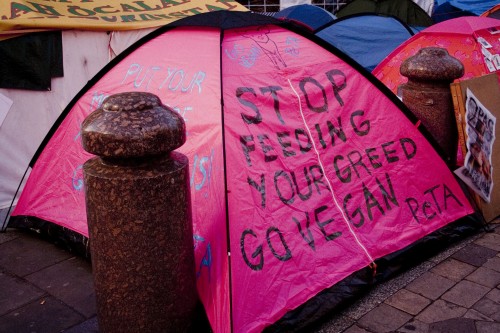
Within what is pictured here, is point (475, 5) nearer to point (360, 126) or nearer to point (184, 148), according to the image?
point (360, 126)

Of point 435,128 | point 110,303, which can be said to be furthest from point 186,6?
point 110,303

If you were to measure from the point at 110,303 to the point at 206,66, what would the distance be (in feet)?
5.21

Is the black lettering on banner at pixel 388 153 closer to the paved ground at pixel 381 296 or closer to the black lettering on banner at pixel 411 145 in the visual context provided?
the black lettering on banner at pixel 411 145

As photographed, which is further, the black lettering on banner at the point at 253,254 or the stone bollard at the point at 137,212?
the black lettering on banner at the point at 253,254

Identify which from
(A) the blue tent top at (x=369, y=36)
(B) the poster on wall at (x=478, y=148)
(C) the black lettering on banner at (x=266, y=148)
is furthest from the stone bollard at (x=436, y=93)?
(A) the blue tent top at (x=369, y=36)

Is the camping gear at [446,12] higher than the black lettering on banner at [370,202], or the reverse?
the camping gear at [446,12]

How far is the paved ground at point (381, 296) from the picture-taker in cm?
319

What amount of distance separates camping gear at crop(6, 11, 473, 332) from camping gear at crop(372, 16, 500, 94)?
1.85 metres

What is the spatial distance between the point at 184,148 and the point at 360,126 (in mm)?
1290

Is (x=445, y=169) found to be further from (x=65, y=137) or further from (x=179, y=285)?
(x=65, y=137)

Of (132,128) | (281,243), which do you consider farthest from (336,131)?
(132,128)

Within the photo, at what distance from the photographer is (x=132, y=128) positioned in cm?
250

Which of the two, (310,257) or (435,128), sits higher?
(435,128)

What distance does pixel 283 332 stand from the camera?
3008 mm
